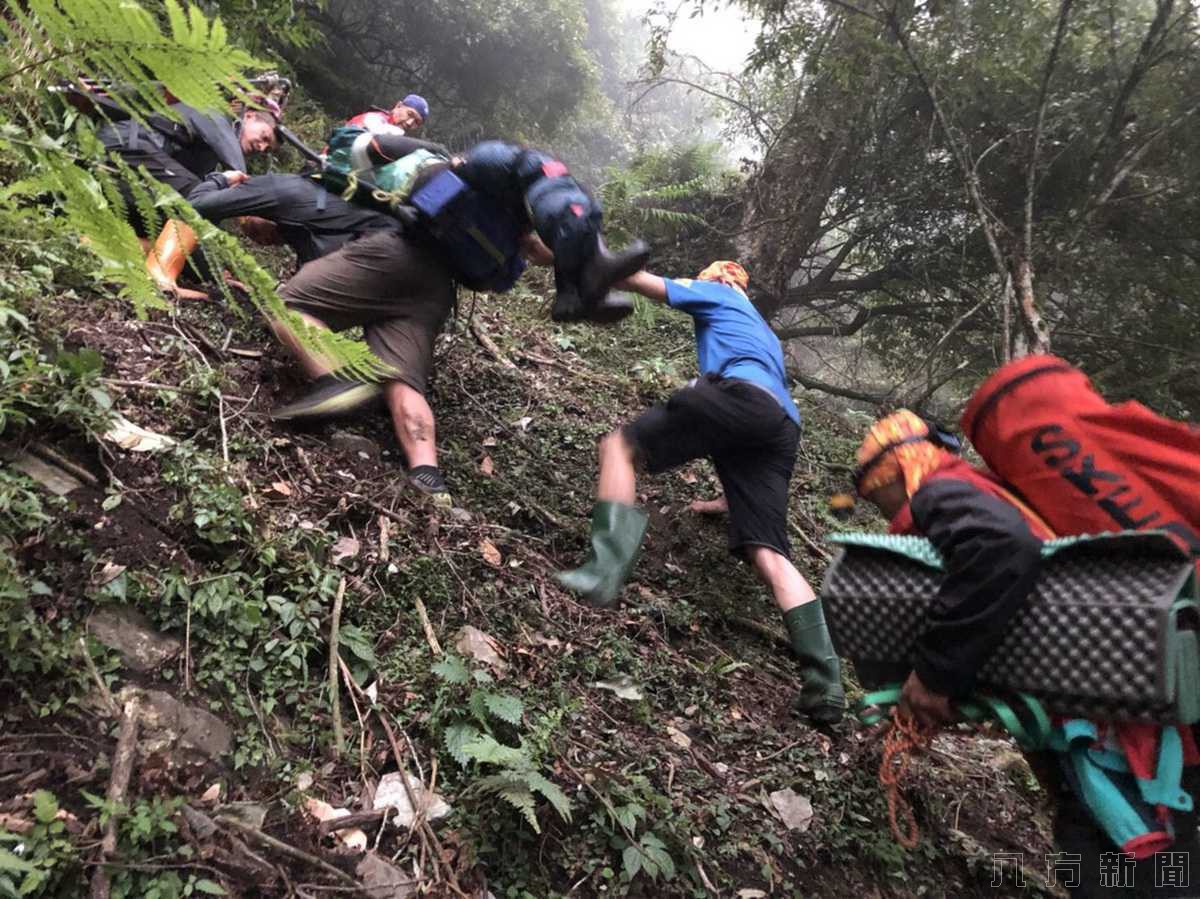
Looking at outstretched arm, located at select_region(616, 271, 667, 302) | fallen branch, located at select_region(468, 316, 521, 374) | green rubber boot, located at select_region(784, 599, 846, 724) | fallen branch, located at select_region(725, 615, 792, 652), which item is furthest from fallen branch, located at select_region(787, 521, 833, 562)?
fallen branch, located at select_region(468, 316, 521, 374)

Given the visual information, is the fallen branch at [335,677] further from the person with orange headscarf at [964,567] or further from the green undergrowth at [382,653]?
the person with orange headscarf at [964,567]

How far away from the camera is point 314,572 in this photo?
248 cm

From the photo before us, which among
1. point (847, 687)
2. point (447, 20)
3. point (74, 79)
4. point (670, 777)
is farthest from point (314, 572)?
point (447, 20)

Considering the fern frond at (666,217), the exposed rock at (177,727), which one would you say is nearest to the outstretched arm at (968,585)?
the exposed rock at (177,727)

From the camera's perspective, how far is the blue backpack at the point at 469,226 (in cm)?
339

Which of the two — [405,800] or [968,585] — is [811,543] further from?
[405,800]

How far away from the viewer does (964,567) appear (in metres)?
1.71

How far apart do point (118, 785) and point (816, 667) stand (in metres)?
2.63

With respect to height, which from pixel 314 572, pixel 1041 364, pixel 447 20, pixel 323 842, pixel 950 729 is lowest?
pixel 323 842

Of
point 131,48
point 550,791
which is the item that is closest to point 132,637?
point 550,791

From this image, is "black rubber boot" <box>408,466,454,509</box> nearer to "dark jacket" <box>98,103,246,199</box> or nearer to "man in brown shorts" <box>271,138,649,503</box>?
"man in brown shorts" <box>271,138,649,503</box>

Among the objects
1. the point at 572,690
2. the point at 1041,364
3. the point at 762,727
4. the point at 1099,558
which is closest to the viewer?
the point at 1099,558

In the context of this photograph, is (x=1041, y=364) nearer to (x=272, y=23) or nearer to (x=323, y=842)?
(x=323, y=842)

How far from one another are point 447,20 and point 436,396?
860 cm
